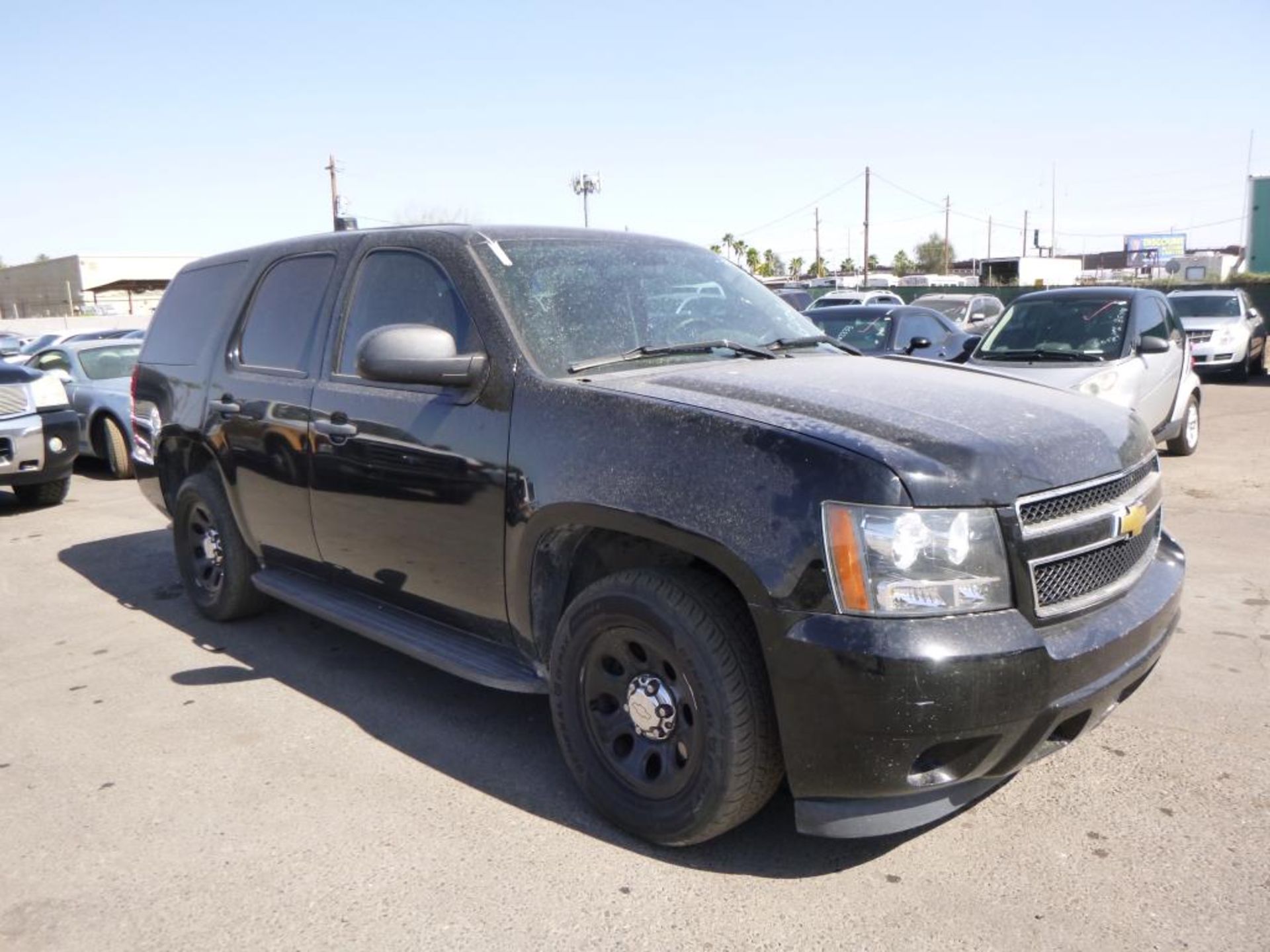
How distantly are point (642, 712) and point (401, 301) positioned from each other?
6.42 feet

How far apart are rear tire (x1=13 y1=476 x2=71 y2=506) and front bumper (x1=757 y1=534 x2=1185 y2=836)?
8637 mm

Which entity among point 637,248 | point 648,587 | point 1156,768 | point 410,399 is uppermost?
point 637,248

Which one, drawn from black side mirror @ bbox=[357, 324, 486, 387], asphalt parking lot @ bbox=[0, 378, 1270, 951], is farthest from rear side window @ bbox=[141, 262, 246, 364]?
black side mirror @ bbox=[357, 324, 486, 387]

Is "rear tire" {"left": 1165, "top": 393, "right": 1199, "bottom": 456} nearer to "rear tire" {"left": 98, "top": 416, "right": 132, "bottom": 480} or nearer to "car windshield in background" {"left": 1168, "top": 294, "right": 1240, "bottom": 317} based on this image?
"car windshield in background" {"left": 1168, "top": 294, "right": 1240, "bottom": 317}

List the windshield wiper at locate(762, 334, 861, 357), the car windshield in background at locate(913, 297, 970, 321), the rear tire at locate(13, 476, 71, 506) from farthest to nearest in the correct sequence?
1. the car windshield in background at locate(913, 297, 970, 321)
2. the rear tire at locate(13, 476, 71, 506)
3. the windshield wiper at locate(762, 334, 861, 357)

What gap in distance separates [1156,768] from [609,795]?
1.90 m

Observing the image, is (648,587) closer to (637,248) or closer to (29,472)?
(637,248)

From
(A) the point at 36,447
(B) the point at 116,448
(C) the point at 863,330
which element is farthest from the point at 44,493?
(C) the point at 863,330

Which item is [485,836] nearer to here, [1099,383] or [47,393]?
[1099,383]

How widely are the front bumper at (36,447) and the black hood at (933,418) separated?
729 cm

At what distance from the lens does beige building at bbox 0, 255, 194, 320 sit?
54250 millimetres

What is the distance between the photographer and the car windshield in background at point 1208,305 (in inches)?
722

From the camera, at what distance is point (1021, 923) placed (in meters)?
2.70

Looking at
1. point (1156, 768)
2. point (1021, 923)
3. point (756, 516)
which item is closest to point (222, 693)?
point (756, 516)
